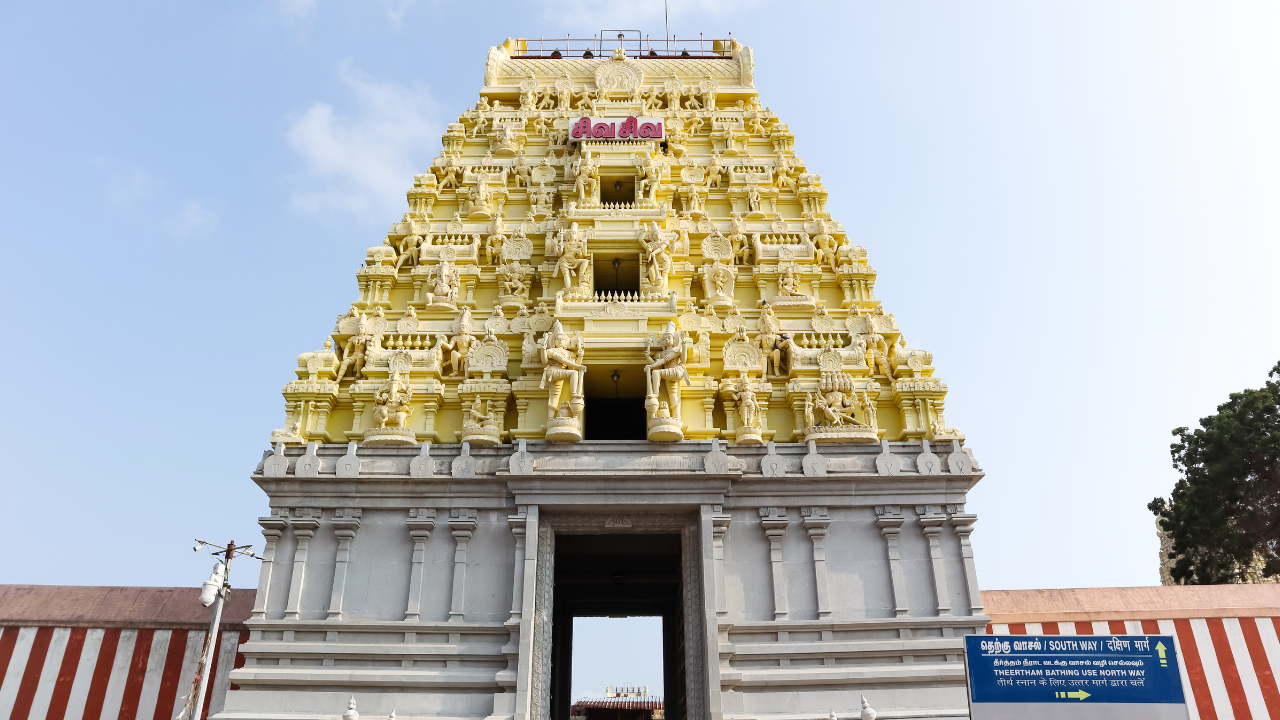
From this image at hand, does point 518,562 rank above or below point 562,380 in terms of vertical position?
below

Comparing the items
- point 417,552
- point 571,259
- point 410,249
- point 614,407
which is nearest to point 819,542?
point 614,407

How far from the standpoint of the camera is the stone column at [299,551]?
16938mm

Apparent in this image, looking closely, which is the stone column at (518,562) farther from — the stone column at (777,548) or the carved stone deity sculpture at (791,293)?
the carved stone deity sculpture at (791,293)

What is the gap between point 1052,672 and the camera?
12.7 metres

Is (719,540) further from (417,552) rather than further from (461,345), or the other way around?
(461,345)

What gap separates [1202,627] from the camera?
19.5 metres

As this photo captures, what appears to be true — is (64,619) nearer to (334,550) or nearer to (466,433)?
(334,550)

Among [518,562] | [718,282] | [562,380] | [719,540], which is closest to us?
[518,562]

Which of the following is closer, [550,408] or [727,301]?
[550,408]

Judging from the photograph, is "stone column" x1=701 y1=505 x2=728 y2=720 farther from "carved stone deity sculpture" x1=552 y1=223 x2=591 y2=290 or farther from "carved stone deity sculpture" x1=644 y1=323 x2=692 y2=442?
"carved stone deity sculpture" x1=552 y1=223 x2=591 y2=290

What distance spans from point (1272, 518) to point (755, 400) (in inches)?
905

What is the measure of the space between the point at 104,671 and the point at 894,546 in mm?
17753

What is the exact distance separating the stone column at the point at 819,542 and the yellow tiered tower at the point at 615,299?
6.00ft

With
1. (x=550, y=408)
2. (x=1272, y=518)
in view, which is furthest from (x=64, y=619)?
(x=1272, y=518)
